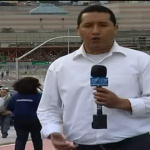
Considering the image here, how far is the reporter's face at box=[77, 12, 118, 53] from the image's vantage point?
3371 millimetres

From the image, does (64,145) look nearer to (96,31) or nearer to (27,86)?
(96,31)

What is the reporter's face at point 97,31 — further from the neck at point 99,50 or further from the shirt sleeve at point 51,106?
the shirt sleeve at point 51,106

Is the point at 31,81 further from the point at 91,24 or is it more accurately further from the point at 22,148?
the point at 91,24

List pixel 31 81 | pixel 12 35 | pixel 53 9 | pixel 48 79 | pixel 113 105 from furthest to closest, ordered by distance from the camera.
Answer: pixel 53 9 → pixel 12 35 → pixel 31 81 → pixel 48 79 → pixel 113 105

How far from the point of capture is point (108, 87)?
327 cm

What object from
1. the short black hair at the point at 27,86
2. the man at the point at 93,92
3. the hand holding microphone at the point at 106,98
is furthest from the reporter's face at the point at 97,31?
the short black hair at the point at 27,86

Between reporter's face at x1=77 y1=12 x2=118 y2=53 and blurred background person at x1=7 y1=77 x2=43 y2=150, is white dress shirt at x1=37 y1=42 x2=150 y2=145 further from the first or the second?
blurred background person at x1=7 y1=77 x2=43 y2=150

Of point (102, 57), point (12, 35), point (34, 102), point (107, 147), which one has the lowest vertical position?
point (12, 35)

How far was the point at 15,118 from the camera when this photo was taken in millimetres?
8023

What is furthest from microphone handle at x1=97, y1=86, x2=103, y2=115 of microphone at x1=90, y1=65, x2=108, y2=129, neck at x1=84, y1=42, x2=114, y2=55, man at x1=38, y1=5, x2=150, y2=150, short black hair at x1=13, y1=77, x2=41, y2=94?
short black hair at x1=13, y1=77, x2=41, y2=94

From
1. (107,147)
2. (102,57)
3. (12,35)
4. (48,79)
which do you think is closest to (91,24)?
(102,57)

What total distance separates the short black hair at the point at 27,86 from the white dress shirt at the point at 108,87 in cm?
437

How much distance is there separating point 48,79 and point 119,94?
44 centimetres

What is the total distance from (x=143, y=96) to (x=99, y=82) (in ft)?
1.22
